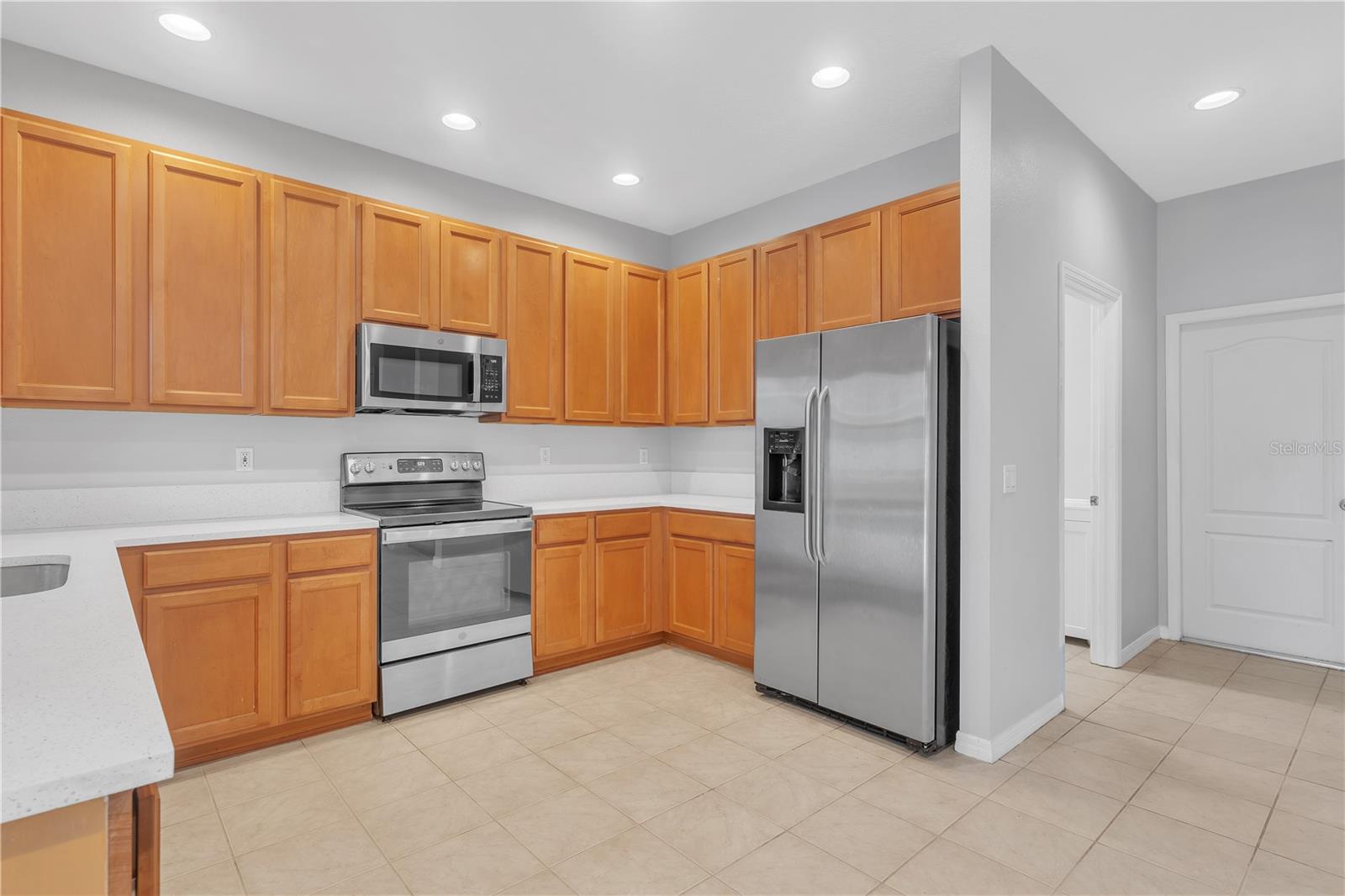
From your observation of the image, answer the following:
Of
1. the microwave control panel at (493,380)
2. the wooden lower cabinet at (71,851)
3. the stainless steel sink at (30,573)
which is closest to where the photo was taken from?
the wooden lower cabinet at (71,851)

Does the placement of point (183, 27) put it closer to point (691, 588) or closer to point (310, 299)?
point (310, 299)

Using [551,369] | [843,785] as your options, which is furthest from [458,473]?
[843,785]

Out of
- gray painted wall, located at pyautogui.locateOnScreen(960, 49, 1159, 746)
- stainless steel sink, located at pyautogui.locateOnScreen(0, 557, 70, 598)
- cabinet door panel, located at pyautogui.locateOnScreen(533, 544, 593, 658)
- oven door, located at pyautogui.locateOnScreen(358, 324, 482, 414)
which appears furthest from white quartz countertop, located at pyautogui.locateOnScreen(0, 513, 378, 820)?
gray painted wall, located at pyautogui.locateOnScreen(960, 49, 1159, 746)

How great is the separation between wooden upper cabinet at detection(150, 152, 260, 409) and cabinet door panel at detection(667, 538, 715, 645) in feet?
7.93

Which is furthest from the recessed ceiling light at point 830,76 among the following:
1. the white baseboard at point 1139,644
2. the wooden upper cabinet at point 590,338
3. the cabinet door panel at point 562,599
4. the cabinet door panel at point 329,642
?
the white baseboard at point 1139,644

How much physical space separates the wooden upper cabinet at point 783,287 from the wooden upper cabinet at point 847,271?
0.05 meters

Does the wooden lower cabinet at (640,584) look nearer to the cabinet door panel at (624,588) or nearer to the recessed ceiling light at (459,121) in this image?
the cabinet door panel at (624,588)

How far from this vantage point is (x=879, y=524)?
289cm

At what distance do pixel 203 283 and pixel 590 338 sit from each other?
81.4 inches

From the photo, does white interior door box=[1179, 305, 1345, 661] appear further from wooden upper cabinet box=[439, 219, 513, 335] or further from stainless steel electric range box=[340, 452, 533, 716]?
wooden upper cabinet box=[439, 219, 513, 335]

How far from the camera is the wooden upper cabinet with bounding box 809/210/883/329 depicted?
3.50m

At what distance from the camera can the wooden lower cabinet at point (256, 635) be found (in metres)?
2.58

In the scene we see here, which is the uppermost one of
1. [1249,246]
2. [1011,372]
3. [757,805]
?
[1249,246]

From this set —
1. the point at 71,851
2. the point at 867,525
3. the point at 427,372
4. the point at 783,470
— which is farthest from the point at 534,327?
the point at 71,851
